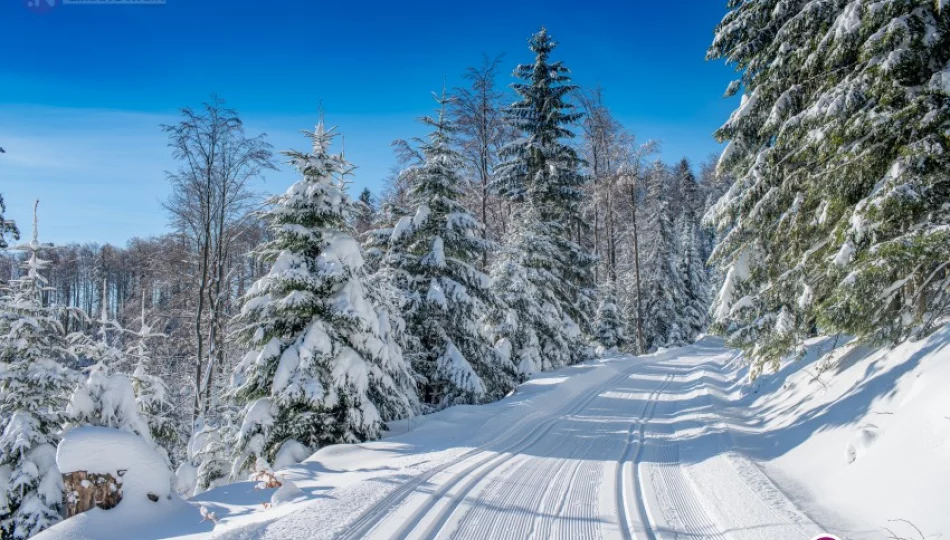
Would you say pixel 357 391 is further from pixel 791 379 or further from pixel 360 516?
pixel 791 379

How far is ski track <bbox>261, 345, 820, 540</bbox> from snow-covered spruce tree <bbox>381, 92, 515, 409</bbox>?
3.42 metres

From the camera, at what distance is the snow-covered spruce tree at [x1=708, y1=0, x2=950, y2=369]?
664 centimetres

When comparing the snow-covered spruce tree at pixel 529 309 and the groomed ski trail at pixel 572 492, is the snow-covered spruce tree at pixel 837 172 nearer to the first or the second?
the groomed ski trail at pixel 572 492

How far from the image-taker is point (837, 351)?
9742 millimetres

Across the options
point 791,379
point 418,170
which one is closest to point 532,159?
point 418,170

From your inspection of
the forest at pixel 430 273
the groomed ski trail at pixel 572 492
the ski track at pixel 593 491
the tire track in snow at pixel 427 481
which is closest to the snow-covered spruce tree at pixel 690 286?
the forest at pixel 430 273

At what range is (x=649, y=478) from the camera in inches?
236

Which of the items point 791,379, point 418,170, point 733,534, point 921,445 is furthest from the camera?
point 418,170

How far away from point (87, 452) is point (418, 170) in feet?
32.0

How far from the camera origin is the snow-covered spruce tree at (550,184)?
20.4 metres

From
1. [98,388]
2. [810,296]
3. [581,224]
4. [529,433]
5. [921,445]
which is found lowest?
[529,433]

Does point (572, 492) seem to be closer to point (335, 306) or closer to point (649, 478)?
point (649, 478)

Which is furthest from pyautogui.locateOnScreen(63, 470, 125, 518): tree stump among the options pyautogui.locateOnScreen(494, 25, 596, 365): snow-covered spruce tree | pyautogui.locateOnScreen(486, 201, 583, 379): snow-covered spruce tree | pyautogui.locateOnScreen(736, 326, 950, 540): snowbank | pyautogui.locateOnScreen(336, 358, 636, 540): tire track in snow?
pyautogui.locateOnScreen(494, 25, 596, 365): snow-covered spruce tree

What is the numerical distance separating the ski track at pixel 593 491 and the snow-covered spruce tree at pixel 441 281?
11.2ft
